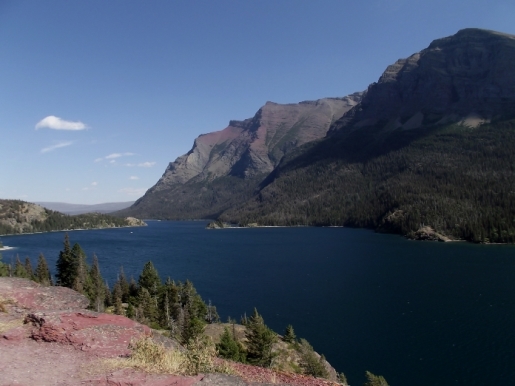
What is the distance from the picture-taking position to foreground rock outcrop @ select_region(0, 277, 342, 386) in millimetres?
11406

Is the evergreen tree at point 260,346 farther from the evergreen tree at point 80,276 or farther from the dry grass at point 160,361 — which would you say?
the evergreen tree at point 80,276

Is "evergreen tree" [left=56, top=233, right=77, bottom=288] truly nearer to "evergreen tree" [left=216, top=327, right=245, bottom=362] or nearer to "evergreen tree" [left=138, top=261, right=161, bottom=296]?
"evergreen tree" [left=138, top=261, right=161, bottom=296]

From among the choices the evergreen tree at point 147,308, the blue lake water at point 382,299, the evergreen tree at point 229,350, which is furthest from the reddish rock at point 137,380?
the evergreen tree at point 147,308

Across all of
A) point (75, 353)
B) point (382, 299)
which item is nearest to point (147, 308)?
point (75, 353)

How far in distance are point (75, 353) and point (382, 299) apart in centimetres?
7614

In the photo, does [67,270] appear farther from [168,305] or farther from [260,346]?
A: [260,346]

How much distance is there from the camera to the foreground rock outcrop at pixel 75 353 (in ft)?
37.4

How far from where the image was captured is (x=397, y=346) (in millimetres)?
54750

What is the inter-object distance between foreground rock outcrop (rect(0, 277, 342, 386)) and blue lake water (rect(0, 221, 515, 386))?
3825cm

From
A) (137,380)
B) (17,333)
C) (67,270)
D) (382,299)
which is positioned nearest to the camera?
(137,380)

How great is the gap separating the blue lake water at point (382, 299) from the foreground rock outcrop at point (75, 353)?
38.3m

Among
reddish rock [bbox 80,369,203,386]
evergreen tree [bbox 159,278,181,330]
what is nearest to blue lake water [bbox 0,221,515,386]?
evergreen tree [bbox 159,278,181,330]

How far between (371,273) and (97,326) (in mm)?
101290

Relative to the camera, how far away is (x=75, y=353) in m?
13.4
